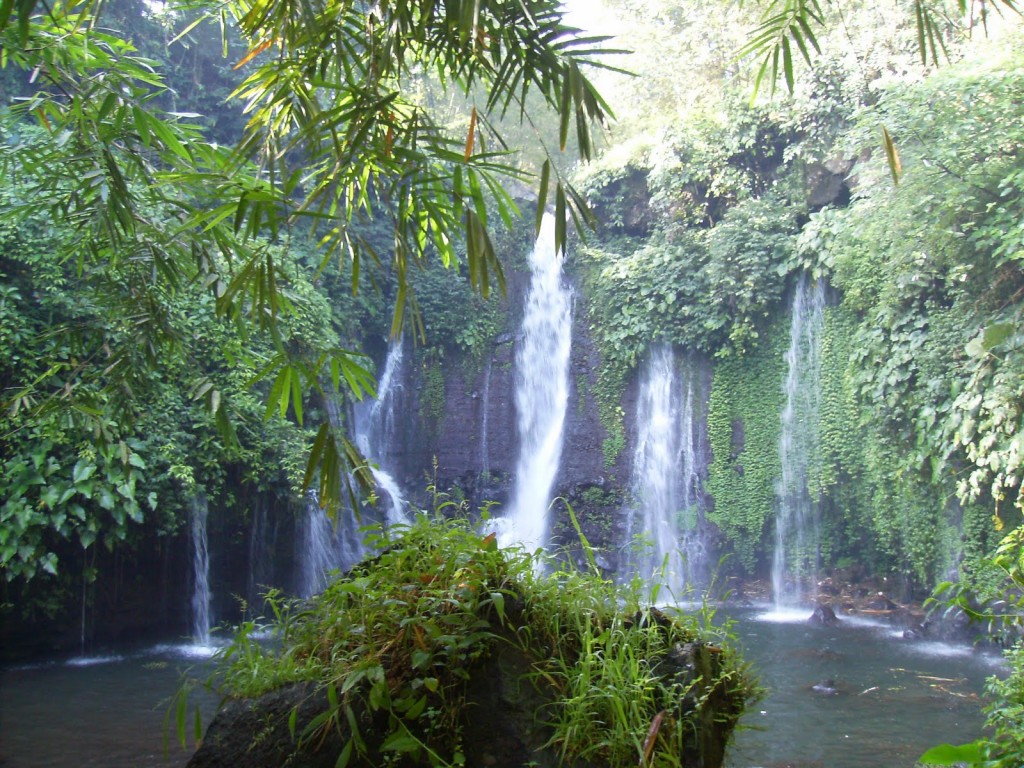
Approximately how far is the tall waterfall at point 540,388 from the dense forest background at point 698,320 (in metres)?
0.37

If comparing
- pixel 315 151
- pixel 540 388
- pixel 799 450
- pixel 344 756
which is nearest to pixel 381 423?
pixel 540 388

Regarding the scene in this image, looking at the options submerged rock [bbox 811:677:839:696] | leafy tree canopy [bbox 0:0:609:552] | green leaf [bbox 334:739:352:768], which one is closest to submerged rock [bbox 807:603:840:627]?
submerged rock [bbox 811:677:839:696]

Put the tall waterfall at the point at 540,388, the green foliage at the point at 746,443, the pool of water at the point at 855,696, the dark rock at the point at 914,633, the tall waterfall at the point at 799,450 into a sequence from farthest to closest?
the tall waterfall at the point at 540,388
the green foliage at the point at 746,443
the tall waterfall at the point at 799,450
the dark rock at the point at 914,633
the pool of water at the point at 855,696

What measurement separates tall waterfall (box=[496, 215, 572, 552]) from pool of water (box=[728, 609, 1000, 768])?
3.92 meters

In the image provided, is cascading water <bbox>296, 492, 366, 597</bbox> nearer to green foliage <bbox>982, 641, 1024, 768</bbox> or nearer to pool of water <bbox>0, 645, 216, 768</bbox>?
pool of water <bbox>0, 645, 216, 768</bbox>

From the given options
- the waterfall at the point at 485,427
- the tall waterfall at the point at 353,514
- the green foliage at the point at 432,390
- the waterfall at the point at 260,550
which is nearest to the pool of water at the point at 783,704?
the waterfall at the point at 260,550

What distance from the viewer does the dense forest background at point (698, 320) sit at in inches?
273

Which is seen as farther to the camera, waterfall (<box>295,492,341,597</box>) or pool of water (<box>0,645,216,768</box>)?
waterfall (<box>295,492,341,597</box>)

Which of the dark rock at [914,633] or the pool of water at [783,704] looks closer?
the pool of water at [783,704]

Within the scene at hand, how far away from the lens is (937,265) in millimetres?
8539

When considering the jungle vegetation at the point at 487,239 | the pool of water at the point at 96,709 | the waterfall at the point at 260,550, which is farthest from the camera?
the waterfall at the point at 260,550

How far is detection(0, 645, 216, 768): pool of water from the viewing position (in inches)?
192

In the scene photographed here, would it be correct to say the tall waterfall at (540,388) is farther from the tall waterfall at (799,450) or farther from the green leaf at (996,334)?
the green leaf at (996,334)

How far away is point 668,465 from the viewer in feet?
39.2
